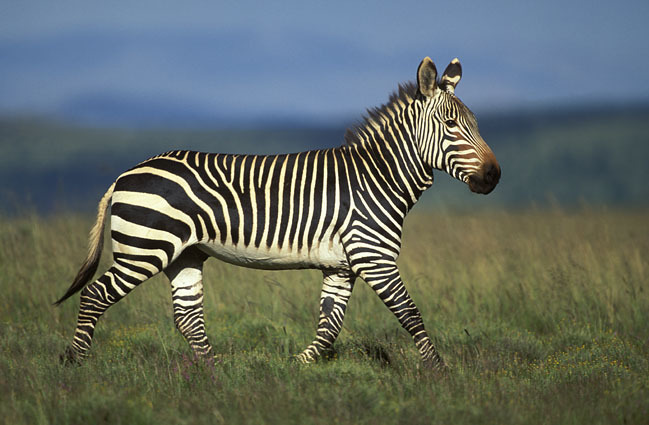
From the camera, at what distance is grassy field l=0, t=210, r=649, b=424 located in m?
4.57

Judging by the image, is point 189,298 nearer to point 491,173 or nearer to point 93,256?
point 93,256

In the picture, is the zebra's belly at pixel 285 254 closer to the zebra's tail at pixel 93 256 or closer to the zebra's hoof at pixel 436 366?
the zebra's tail at pixel 93 256

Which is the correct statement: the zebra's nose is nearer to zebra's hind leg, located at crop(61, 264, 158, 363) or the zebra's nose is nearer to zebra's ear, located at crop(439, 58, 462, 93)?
zebra's ear, located at crop(439, 58, 462, 93)

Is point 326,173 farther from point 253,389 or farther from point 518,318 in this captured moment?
point 518,318

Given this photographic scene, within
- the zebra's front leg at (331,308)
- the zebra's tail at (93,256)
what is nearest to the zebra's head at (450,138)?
the zebra's front leg at (331,308)

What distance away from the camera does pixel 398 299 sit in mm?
5746

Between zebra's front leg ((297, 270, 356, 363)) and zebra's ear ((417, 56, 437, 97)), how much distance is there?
75.1 inches

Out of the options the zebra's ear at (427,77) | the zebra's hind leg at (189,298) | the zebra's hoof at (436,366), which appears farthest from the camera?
the zebra's hind leg at (189,298)

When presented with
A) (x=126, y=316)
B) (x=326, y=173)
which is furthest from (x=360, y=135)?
(x=126, y=316)

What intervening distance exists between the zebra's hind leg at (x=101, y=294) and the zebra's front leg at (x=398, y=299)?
196 centimetres

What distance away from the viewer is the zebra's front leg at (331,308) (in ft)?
20.9

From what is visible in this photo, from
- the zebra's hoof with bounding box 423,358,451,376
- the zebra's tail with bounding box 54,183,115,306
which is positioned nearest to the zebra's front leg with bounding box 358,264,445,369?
the zebra's hoof with bounding box 423,358,451,376

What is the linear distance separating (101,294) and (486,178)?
3630 mm

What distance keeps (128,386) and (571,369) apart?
13.0ft
